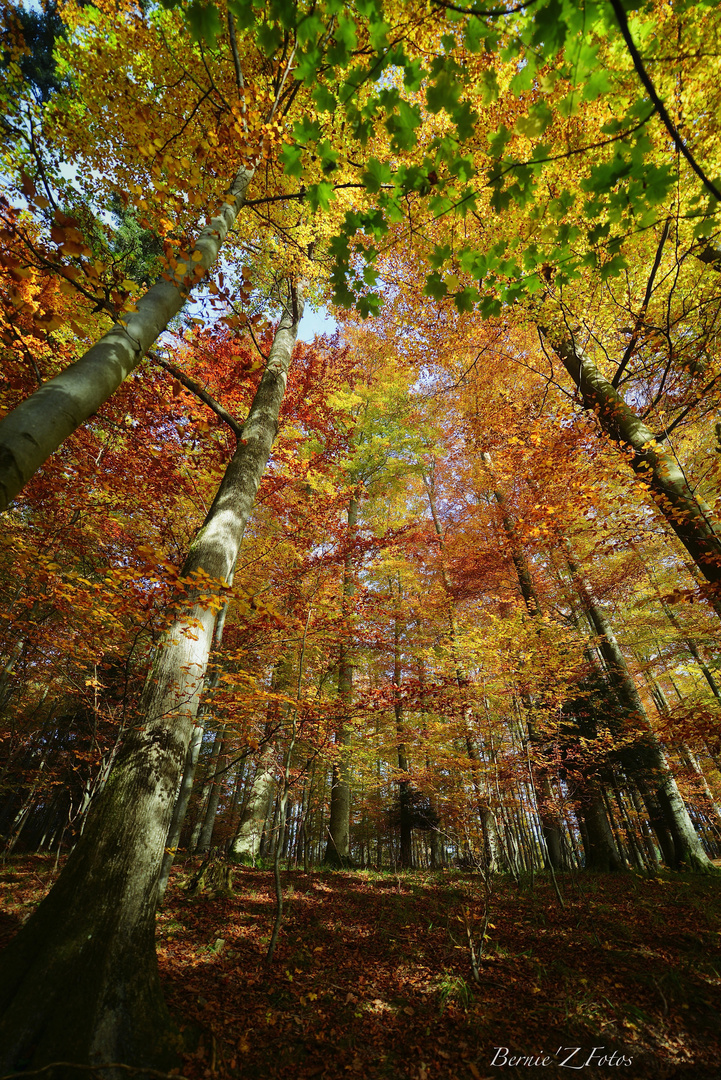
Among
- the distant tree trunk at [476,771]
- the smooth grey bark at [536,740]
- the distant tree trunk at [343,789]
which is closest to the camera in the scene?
the distant tree trunk at [476,771]

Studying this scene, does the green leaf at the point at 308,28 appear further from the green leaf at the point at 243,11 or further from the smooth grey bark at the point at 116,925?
the smooth grey bark at the point at 116,925

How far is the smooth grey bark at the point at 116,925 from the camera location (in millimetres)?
1993

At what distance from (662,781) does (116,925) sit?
33.4ft

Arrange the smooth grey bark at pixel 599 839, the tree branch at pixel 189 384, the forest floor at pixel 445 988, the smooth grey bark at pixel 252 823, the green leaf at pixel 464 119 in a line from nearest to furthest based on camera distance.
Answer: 1. the green leaf at pixel 464 119
2. the forest floor at pixel 445 988
3. the tree branch at pixel 189 384
4. the smooth grey bark at pixel 599 839
5. the smooth grey bark at pixel 252 823

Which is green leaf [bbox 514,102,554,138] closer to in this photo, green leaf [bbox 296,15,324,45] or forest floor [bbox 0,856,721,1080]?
green leaf [bbox 296,15,324,45]

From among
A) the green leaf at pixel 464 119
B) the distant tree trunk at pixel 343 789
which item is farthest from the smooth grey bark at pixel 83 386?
the distant tree trunk at pixel 343 789

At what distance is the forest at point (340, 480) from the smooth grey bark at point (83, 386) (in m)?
0.02

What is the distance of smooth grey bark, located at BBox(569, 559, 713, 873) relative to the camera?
7594 millimetres

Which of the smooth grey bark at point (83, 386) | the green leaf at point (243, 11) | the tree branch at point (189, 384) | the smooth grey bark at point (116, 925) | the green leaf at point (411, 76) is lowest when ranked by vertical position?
the smooth grey bark at point (116, 925)

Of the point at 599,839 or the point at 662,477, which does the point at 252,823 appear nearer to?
the point at 599,839

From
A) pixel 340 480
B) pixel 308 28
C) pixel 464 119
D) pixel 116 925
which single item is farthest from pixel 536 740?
pixel 308 28

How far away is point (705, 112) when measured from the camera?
4.39 meters

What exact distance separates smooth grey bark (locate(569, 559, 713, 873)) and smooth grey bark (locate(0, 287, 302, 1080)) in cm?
761

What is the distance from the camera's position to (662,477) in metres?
4.87
